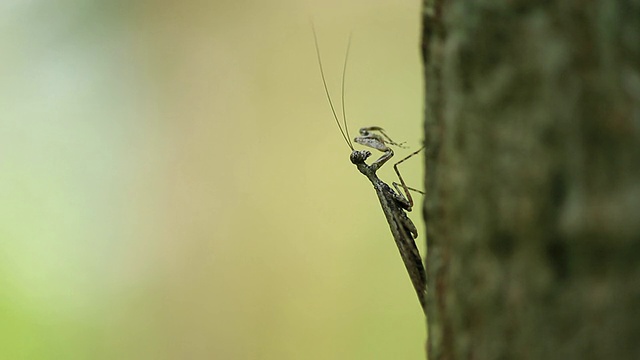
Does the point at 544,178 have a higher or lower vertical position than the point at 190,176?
higher

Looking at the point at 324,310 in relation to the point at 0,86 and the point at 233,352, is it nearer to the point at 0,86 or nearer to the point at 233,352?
the point at 233,352

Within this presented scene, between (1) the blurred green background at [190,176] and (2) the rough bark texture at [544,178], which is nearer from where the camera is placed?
(2) the rough bark texture at [544,178]

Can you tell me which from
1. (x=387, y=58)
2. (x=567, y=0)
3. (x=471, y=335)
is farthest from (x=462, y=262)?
(x=387, y=58)

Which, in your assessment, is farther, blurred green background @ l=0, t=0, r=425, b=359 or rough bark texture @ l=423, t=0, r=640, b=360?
blurred green background @ l=0, t=0, r=425, b=359

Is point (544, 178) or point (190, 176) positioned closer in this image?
point (544, 178)
